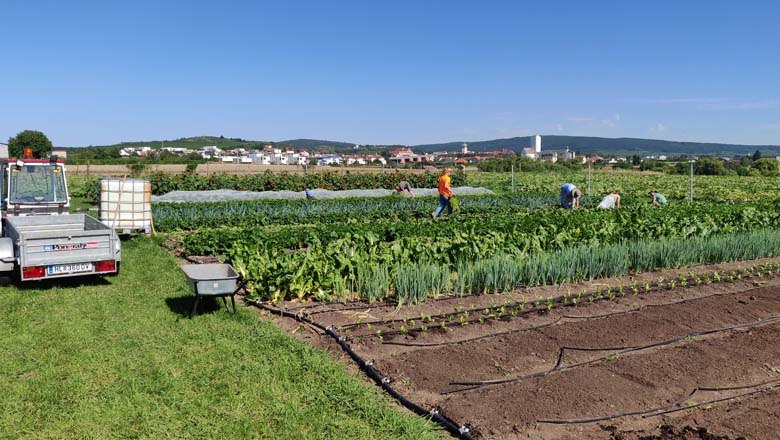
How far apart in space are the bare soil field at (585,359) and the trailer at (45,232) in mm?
3536

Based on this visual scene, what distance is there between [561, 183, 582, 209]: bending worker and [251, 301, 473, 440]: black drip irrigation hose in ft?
49.3

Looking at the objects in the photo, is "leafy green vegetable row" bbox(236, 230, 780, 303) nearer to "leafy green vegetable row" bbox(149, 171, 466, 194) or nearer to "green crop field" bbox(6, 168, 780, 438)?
"green crop field" bbox(6, 168, 780, 438)

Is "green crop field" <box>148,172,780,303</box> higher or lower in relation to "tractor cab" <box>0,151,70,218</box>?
lower

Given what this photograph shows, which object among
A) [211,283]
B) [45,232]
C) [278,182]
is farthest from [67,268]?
[278,182]

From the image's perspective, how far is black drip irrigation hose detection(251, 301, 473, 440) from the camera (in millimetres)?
5004

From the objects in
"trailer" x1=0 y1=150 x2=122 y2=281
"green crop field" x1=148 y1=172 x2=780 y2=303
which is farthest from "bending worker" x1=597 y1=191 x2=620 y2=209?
"trailer" x1=0 y1=150 x2=122 y2=281

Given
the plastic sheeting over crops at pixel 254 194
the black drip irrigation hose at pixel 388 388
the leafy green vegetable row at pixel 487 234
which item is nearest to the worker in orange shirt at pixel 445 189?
the leafy green vegetable row at pixel 487 234

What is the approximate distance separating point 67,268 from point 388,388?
630 centimetres

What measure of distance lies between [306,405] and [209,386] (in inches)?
43.4

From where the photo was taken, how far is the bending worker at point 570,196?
20844 mm

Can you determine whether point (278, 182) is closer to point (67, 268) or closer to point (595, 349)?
point (67, 268)

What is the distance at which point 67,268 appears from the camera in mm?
9375

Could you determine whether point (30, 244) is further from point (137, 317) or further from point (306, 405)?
point (306, 405)

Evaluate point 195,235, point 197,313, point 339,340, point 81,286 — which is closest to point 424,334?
point 339,340
